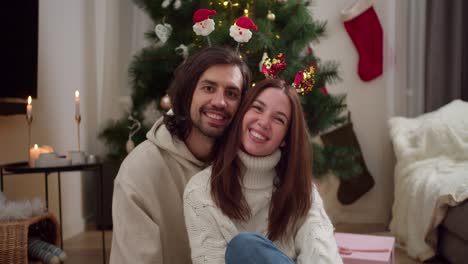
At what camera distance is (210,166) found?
5.17ft

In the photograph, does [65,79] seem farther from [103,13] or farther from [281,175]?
[281,175]

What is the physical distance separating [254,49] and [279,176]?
109cm

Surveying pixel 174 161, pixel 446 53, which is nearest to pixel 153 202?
pixel 174 161

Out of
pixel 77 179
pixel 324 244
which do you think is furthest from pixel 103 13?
pixel 324 244

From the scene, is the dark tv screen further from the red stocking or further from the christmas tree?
the red stocking

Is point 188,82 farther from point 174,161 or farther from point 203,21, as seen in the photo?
point 203,21

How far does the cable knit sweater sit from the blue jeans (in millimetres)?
119

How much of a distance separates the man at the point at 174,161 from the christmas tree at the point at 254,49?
89 centimetres

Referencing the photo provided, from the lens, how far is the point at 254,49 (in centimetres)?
253

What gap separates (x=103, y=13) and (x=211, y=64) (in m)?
2.46

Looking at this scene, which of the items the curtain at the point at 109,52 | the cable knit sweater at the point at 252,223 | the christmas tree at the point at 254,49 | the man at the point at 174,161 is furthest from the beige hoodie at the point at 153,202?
the curtain at the point at 109,52

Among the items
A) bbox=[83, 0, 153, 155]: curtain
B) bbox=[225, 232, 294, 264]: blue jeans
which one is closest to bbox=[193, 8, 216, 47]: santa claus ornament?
bbox=[225, 232, 294, 264]: blue jeans

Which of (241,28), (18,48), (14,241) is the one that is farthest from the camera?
(18,48)

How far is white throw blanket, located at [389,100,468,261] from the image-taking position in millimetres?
2584
